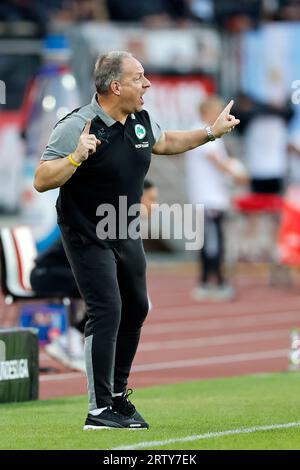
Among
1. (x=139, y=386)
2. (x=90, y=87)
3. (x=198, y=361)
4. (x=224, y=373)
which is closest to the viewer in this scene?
(x=139, y=386)

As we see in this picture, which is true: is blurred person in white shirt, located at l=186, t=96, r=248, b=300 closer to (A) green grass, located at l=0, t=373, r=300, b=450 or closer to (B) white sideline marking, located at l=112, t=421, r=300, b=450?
(A) green grass, located at l=0, t=373, r=300, b=450

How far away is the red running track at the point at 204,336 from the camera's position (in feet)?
40.1

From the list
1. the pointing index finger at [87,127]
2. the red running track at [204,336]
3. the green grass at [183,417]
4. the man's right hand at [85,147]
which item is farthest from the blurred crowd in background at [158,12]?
the man's right hand at [85,147]

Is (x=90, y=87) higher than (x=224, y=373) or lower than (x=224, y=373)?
higher

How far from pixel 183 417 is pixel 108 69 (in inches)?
86.0

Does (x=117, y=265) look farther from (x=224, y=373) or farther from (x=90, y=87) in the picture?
(x=90, y=87)

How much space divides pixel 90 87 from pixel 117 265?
11.7 m

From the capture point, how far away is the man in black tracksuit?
26.1 ft

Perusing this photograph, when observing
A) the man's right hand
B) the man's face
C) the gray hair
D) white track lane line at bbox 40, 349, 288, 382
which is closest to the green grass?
white track lane line at bbox 40, 349, 288, 382

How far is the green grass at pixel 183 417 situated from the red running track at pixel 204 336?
2.72ft

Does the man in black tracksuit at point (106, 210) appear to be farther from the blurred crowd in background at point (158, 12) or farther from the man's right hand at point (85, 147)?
the blurred crowd in background at point (158, 12)
